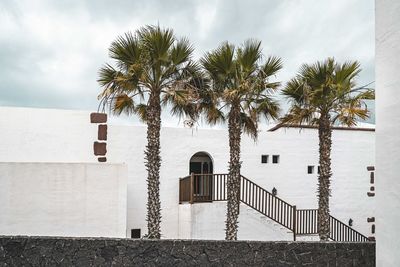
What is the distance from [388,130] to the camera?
9.61 ft

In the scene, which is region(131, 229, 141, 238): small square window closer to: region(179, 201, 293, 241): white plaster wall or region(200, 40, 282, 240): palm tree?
region(179, 201, 293, 241): white plaster wall

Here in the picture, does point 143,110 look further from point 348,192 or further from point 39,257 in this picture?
point 348,192

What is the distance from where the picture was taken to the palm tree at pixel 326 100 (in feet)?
26.6

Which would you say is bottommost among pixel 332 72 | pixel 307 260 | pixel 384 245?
pixel 307 260

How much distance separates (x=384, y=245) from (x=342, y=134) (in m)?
10.0

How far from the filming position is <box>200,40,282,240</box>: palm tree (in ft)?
26.5

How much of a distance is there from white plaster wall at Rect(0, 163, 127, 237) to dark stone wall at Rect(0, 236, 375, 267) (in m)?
4.03

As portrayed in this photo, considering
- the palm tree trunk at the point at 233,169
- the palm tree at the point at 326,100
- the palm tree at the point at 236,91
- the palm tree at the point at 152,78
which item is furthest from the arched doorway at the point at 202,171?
the palm tree at the point at 326,100

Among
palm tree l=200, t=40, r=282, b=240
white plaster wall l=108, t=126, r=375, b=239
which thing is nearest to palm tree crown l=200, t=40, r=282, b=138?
palm tree l=200, t=40, r=282, b=240

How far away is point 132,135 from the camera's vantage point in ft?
33.3

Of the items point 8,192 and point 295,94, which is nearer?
point 8,192

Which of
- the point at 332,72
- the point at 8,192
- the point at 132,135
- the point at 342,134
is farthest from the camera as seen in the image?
the point at 342,134

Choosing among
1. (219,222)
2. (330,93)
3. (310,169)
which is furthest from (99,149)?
(310,169)

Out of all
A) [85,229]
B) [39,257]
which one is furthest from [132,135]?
[39,257]
